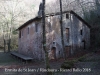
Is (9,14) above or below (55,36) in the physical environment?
above

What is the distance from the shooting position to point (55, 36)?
23266 mm

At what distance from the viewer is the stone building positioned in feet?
73.7

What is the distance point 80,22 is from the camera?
27.3 metres

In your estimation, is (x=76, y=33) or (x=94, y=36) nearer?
(x=76, y=33)

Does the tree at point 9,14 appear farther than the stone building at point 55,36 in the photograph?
Yes

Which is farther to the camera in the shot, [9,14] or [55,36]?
[9,14]

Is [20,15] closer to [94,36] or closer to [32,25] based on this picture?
[32,25]

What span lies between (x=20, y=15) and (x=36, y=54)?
60.9ft

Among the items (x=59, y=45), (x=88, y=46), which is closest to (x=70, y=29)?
(x=59, y=45)

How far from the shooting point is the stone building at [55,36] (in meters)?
22.5

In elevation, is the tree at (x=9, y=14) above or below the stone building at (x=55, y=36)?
above

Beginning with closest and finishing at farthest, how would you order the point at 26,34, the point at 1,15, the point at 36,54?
the point at 36,54 → the point at 26,34 → the point at 1,15

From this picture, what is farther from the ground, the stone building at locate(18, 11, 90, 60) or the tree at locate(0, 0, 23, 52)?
the tree at locate(0, 0, 23, 52)

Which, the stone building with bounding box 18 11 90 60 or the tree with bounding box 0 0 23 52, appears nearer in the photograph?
the stone building with bounding box 18 11 90 60
